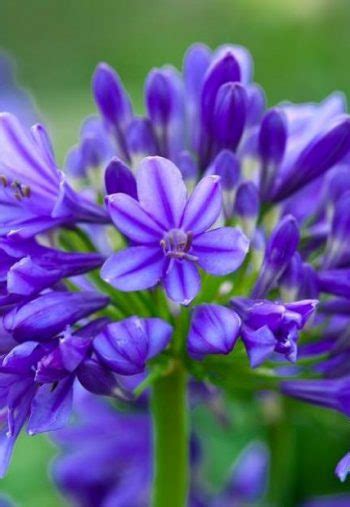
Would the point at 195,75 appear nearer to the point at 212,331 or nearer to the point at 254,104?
the point at 254,104

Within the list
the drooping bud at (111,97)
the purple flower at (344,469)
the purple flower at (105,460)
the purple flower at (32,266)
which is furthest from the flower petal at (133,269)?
the purple flower at (105,460)

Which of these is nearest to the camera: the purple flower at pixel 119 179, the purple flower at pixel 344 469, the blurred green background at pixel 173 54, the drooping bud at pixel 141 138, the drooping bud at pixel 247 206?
the purple flower at pixel 344 469

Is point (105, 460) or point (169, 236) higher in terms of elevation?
point (169, 236)

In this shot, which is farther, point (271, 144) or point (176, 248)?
point (271, 144)

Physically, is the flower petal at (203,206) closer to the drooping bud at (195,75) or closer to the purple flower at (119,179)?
the purple flower at (119,179)

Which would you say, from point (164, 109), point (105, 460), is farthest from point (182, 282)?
point (105, 460)

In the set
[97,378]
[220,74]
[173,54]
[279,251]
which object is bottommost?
[173,54]
